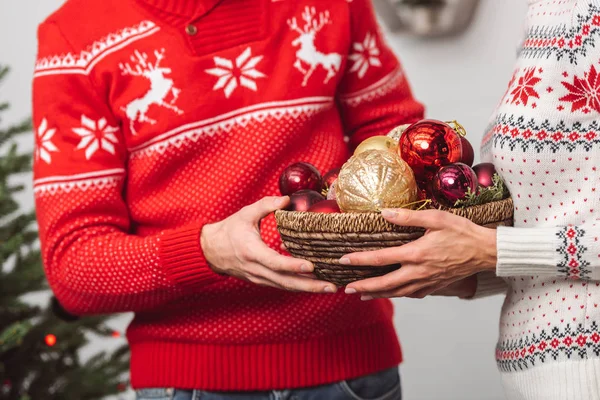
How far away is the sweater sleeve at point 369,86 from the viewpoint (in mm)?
1310

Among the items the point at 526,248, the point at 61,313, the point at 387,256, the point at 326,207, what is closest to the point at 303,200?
the point at 326,207

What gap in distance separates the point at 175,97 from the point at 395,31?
156 cm

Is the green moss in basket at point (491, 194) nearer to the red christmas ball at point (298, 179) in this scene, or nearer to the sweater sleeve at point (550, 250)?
the sweater sleeve at point (550, 250)

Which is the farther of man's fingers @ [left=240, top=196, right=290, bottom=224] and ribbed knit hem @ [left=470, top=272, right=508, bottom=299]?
ribbed knit hem @ [left=470, top=272, right=508, bottom=299]

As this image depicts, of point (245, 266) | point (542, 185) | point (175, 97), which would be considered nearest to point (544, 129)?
point (542, 185)

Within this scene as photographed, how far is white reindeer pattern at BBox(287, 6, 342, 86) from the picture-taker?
4.03 feet

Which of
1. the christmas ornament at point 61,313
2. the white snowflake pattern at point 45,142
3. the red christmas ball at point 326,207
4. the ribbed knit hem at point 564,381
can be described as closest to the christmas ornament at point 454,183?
the red christmas ball at point 326,207

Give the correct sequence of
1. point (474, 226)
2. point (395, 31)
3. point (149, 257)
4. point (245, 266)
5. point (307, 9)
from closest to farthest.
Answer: point (474, 226)
point (245, 266)
point (149, 257)
point (307, 9)
point (395, 31)

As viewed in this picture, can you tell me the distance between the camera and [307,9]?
4.11 ft

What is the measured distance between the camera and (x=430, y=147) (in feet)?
3.22

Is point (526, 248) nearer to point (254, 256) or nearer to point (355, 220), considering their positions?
point (355, 220)

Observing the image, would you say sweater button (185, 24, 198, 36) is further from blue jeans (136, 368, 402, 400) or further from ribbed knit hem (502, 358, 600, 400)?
ribbed knit hem (502, 358, 600, 400)

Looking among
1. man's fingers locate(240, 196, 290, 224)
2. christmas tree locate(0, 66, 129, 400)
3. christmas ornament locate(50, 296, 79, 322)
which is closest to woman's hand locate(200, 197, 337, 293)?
man's fingers locate(240, 196, 290, 224)

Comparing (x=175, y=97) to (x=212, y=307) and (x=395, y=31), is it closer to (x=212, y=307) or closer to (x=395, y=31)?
(x=212, y=307)
